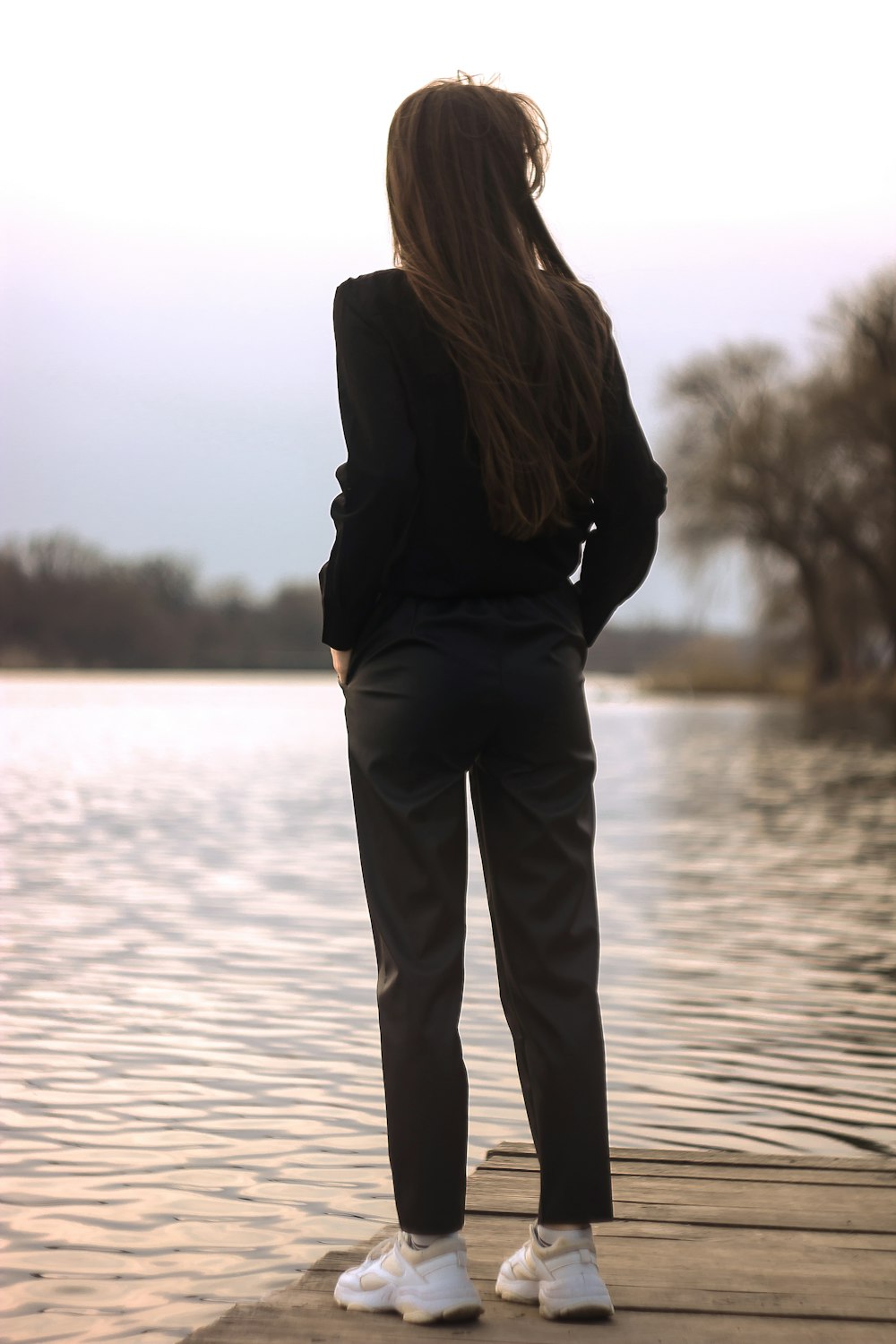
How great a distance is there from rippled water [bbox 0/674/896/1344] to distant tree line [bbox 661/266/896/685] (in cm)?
2473

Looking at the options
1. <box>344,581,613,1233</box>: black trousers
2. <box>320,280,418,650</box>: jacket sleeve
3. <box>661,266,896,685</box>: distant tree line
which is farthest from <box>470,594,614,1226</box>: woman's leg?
<box>661,266,896,685</box>: distant tree line

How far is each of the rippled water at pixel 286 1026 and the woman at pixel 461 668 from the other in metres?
0.95

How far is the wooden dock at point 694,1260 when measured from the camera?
8.24 feet

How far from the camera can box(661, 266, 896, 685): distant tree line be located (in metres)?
38.3

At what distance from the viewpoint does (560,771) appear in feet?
8.64

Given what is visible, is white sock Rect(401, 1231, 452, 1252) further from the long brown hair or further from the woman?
the long brown hair

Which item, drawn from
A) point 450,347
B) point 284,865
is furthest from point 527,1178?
point 284,865

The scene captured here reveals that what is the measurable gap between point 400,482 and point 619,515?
408 mm

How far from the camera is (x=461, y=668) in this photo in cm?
256

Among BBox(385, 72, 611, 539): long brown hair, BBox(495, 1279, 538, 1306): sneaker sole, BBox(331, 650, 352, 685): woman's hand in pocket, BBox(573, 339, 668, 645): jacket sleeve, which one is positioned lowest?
BBox(495, 1279, 538, 1306): sneaker sole

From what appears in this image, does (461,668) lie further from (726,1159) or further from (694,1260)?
(726,1159)

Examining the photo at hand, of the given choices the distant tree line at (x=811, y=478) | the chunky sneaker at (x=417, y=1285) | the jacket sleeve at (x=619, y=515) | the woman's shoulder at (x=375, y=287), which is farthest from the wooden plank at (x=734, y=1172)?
the distant tree line at (x=811, y=478)

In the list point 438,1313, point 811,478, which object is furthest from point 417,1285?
point 811,478

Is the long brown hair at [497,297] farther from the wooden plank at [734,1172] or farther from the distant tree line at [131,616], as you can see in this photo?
the distant tree line at [131,616]
